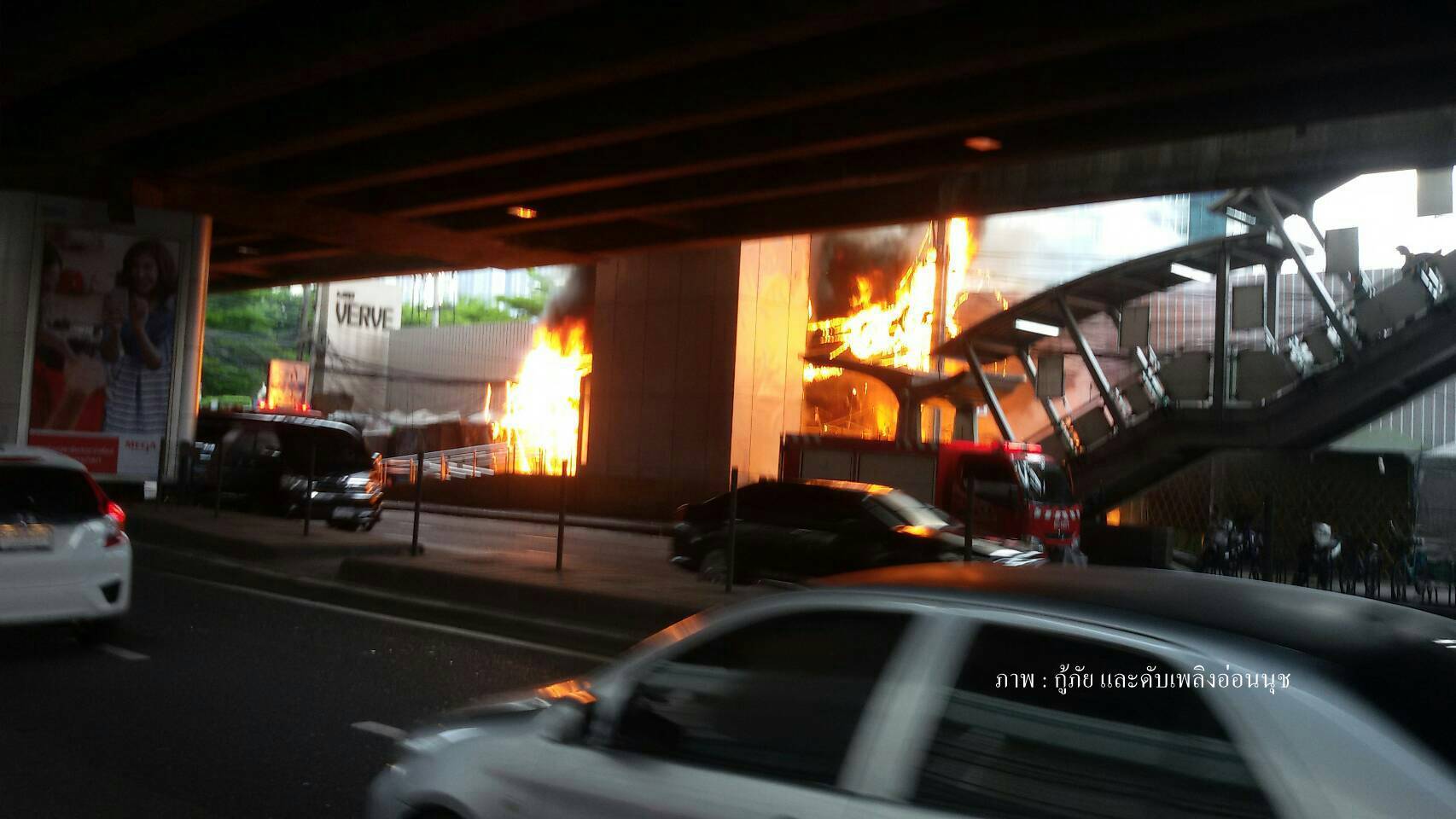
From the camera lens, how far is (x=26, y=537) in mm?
8820

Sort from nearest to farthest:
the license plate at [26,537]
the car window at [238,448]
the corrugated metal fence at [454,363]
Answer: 1. the license plate at [26,537]
2. the car window at [238,448]
3. the corrugated metal fence at [454,363]

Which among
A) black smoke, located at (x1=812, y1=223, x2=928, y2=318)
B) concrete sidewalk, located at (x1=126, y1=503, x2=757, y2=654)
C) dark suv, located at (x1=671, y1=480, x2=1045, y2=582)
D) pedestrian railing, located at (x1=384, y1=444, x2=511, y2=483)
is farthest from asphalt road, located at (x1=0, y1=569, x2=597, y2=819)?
black smoke, located at (x1=812, y1=223, x2=928, y2=318)

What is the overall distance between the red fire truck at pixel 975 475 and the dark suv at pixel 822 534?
10.9 ft

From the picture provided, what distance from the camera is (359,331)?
6241 cm

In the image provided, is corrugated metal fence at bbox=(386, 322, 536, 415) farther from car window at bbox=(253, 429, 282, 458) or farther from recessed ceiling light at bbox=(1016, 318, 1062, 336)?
car window at bbox=(253, 429, 282, 458)

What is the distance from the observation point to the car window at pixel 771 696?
9.80ft

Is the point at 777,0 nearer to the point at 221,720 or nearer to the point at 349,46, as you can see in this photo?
the point at 349,46

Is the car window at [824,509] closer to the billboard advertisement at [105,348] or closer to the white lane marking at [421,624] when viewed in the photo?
the white lane marking at [421,624]

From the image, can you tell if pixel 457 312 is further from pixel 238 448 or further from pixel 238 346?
pixel 238 448

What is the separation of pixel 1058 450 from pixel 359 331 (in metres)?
43.6

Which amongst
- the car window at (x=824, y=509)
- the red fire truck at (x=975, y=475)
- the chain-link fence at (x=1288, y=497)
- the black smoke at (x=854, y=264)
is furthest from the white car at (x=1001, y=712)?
the black smoke at (x=854, y=264)

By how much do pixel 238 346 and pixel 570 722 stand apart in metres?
64.5

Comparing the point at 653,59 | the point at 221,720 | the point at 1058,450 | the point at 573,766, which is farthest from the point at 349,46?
the point at 1058,450

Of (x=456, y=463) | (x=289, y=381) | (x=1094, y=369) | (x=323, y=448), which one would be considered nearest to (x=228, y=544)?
(x=323, y=448)
